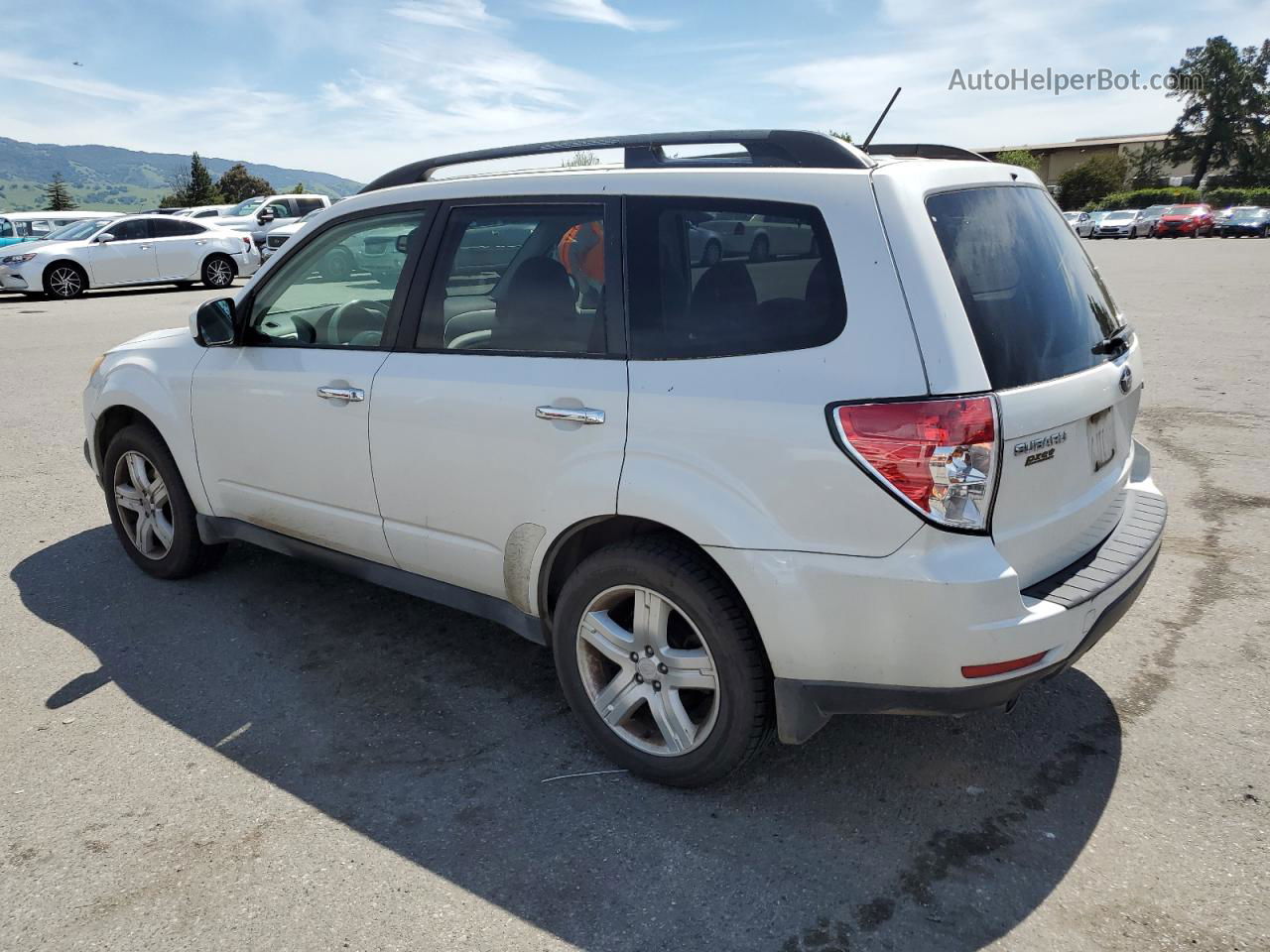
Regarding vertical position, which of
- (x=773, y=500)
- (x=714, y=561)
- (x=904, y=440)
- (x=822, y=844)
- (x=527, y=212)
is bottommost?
(x=822, y=844)

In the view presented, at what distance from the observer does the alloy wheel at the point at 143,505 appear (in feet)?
15.5

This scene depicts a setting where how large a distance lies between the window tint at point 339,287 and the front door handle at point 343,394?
19 cm

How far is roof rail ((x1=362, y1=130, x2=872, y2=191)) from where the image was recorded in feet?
9.34

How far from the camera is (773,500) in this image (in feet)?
8.67

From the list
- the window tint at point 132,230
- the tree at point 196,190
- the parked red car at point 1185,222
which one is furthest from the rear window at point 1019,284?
the tree at point 196,190

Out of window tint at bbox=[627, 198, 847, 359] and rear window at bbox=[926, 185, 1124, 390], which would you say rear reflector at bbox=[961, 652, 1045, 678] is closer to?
rear window at bbox=[926, 185, 1124, 390]

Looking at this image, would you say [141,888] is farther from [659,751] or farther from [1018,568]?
[1018,568]

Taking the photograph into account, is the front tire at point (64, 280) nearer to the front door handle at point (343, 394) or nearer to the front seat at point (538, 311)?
the front door handle at point (343, 394)

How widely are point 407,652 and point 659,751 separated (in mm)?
1415

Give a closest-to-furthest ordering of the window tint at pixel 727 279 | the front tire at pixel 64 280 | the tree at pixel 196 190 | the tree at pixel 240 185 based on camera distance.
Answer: the window tint at pixel 727 279 < the front tire at pixel 64 280 < the tree at pixel 196 190 < the tree at pixel 240 185

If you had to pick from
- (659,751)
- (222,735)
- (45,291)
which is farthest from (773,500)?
(45,291)

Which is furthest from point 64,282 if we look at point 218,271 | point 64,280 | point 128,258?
point 218,271

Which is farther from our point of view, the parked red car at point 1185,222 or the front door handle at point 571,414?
the parked red car at point 1185,222

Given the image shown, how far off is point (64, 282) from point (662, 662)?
20.8 meters
